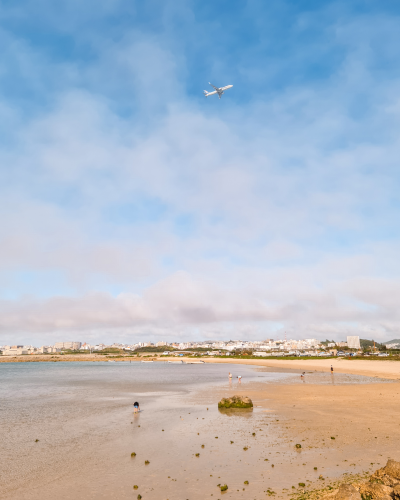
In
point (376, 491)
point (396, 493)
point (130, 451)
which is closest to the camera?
point (376, 491)

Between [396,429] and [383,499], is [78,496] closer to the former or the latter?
[383,499]

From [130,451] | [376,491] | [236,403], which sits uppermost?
[376,491]

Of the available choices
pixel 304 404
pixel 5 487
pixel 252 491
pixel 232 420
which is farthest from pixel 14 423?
pixel 304 404

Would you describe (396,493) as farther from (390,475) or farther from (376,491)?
(390,475)

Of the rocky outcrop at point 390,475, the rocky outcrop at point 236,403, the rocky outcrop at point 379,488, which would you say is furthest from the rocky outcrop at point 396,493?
the rocky outcrop at point 236,403

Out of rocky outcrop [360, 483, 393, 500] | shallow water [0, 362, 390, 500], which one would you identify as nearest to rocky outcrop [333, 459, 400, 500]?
rocky outcrop [360, 483, 393, 500]

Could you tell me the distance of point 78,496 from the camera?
1498 centimetres

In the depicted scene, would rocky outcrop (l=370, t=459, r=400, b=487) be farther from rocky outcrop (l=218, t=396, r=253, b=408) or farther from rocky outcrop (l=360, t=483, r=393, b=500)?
rocky outcrop (l=218, t=396, r=253, b=408)

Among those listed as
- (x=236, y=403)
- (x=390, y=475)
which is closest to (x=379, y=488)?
(x=390, y=475)

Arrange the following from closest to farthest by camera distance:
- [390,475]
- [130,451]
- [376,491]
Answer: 1. [376,491]
2. [390,475]
3. [130,451]

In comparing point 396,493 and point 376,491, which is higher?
point 376,491

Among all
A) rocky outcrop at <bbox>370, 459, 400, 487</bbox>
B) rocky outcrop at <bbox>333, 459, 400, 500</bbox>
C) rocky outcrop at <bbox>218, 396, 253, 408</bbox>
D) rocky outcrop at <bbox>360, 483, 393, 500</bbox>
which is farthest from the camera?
rocky outcrop at <bbox>218, 396, 253, 408</bbox>

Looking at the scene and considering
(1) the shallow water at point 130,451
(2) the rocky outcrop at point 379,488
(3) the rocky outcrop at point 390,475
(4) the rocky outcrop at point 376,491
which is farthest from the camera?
(1) the shallow water at point 130,451

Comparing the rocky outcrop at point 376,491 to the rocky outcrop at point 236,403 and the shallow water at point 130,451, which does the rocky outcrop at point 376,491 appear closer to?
the shallow water at point 130,451
